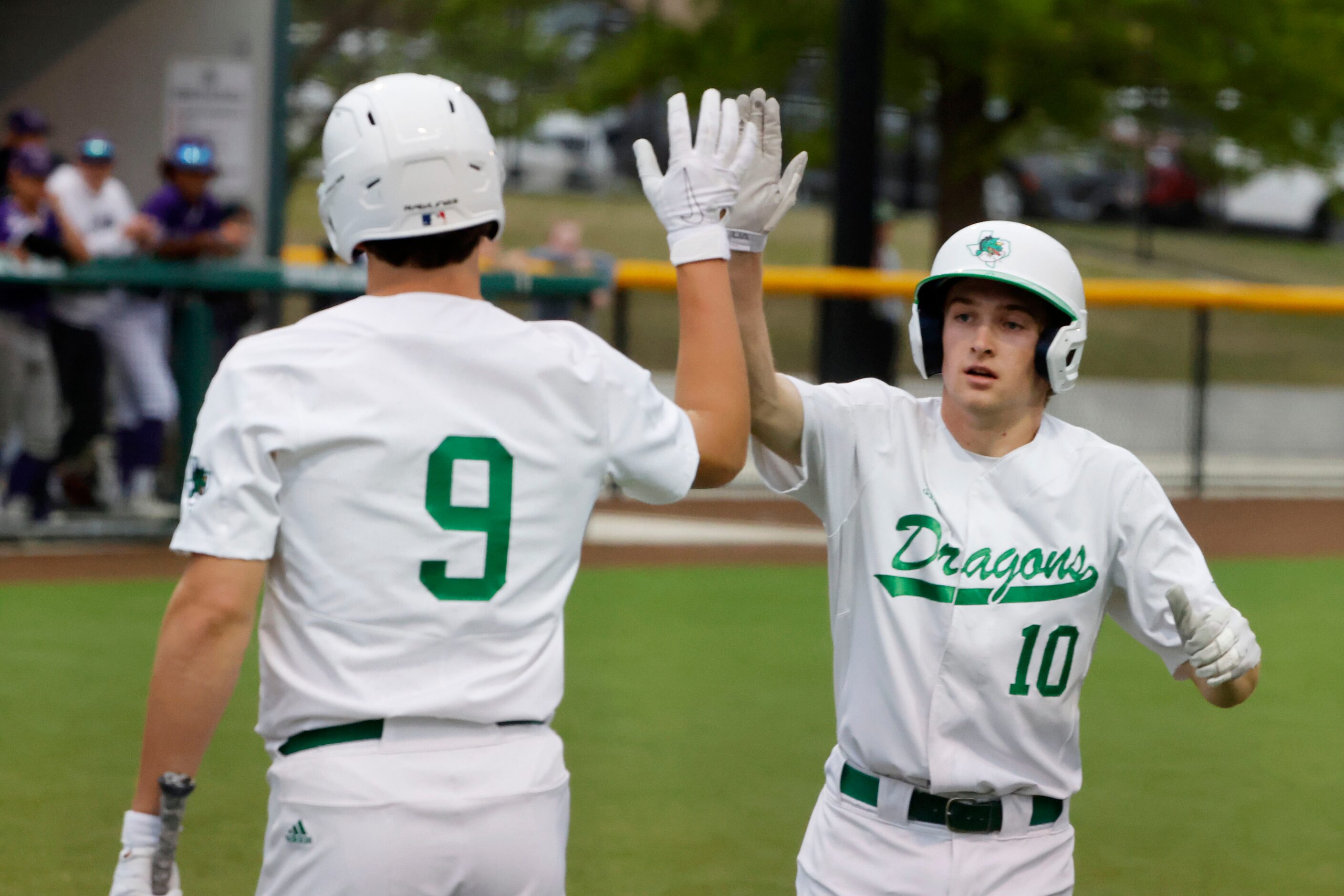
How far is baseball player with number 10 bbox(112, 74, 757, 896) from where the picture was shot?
94.3 inches

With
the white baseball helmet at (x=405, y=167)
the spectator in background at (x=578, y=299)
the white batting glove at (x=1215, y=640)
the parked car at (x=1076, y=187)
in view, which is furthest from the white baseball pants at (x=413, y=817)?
the parked car at (x=1076, y=187)

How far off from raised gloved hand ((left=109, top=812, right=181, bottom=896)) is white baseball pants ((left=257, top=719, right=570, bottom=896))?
158 millimetres

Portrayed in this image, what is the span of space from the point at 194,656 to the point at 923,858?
1.43 metres

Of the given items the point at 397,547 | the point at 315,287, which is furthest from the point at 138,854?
the point at 315,287

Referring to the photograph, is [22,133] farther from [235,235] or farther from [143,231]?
[235,235]

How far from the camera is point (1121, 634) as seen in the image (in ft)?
29.0

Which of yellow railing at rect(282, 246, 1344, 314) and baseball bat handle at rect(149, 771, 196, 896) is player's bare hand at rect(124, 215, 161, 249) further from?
baseball bat handle at rect(149, 771, 196, 896)

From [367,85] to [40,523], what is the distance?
7775 millimetres

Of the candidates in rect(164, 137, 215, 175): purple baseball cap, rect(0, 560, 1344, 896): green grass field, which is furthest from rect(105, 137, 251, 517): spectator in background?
rect(0, 560, 1344, 896): green grass field

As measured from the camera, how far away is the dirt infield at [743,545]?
9.51 metres

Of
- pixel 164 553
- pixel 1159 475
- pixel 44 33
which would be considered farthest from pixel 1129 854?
pixel 44 33

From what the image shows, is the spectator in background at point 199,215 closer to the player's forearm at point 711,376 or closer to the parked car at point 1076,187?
the player's forearm at point 711,376

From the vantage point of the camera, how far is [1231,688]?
10.5ft

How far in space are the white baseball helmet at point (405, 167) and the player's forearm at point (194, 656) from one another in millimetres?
536
